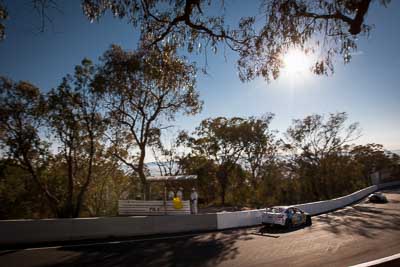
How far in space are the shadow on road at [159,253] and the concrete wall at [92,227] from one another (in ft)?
6.84

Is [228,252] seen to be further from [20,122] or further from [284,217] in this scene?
[20,122]

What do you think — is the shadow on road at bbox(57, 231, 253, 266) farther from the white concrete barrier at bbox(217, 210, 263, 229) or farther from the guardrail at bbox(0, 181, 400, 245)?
the white concrete barrier at bbox(217, 210, 263, 229)

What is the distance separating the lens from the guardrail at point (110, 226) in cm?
1111

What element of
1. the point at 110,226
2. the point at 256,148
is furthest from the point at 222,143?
the point at 110,226

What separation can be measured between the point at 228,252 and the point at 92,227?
6638 millimetres

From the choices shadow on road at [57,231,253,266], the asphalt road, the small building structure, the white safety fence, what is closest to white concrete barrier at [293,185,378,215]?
the small building structure

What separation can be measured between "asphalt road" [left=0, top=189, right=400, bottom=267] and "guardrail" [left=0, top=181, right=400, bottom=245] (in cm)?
169

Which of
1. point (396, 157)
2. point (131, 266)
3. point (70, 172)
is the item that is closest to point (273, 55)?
point (131, 266)

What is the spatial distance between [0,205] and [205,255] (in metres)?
25.8

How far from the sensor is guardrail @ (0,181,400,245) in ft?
36.4

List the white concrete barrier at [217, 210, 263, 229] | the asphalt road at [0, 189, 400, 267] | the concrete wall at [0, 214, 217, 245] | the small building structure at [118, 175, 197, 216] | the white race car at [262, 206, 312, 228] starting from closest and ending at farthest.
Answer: the asphalt road at [0, 189, 400, 267]
the concrete wall at [0, 214, 217, 245]
the white race car at [262, 206, 312, 228]
the white concrete barrier at [217, 210, 263, 229]
the small building structure at [118, 175, 197, 216]

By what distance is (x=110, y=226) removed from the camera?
42.1 ft

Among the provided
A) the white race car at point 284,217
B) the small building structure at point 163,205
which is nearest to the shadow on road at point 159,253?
the white race car at point 284,217

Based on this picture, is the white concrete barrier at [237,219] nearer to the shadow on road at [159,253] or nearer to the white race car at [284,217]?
the white race car at [284,217]
